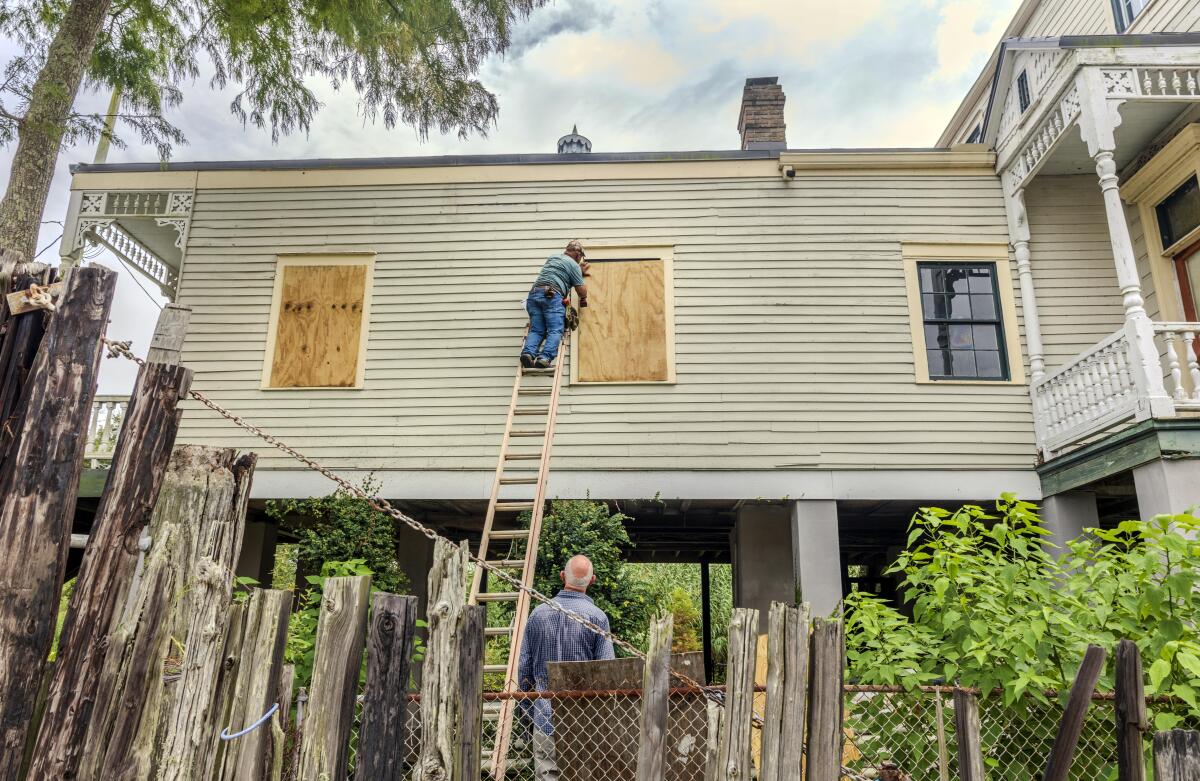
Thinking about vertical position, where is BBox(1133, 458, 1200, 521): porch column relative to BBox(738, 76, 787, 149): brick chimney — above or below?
below

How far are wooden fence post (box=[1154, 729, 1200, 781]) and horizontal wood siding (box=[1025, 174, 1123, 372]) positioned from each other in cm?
682

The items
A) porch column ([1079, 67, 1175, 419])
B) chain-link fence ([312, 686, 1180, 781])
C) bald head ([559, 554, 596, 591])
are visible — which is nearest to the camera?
chain-link fence ([312, 686, 1180, 781])

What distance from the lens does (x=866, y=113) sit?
56.4 m

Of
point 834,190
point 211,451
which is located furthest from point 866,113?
point 211,451

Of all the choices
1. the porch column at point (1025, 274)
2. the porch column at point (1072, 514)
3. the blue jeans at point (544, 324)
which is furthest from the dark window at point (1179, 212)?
the blue jeans at point (544, 324)

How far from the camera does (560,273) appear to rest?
27.5 ft

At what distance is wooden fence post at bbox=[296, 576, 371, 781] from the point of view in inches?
97.5

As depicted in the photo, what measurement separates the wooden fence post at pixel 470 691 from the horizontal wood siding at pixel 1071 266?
7.98m

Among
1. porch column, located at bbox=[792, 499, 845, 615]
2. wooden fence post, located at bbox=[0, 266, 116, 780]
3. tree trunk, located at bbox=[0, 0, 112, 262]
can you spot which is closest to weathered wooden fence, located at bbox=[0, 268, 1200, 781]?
wooden fence post, located at bbox=[0, 266, 116, 780]

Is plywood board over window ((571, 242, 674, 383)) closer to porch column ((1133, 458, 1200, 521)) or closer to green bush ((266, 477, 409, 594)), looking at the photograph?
green bush ((266, 477, 409, 594))

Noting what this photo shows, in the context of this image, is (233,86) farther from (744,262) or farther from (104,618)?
(104,618)

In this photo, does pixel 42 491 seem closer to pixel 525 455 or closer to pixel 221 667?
pixel 221 667

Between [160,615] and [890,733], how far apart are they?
3035 millimetres

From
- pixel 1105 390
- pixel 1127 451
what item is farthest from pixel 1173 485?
pixel 1105 390
